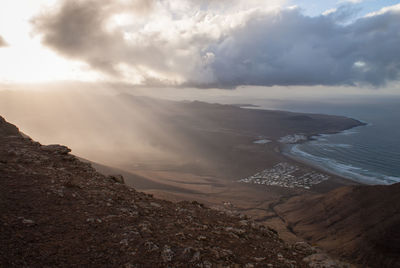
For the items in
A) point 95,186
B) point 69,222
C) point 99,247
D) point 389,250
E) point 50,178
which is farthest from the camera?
point 389,250

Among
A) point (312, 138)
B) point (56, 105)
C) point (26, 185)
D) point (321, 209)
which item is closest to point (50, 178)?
point (26, 185)

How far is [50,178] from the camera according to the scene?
753cm

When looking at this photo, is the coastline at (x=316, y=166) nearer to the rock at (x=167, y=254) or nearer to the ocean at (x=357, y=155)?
the ocean at (x=357, y=155)

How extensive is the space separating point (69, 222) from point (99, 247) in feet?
4.10

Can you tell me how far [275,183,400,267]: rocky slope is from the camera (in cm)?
2055

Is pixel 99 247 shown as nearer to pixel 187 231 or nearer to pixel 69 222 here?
pixel 69 222

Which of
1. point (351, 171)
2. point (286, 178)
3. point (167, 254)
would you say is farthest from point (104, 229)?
point (351, 171)

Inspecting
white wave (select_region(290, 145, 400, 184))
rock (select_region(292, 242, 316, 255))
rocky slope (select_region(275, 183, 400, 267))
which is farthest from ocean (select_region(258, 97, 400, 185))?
rock (select_region(292, 242, 316, 255))

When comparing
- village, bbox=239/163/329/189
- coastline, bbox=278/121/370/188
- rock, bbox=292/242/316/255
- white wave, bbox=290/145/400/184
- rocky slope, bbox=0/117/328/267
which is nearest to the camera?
rocky slope, bbox=0/117/328/267

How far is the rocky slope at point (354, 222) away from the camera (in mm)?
20547

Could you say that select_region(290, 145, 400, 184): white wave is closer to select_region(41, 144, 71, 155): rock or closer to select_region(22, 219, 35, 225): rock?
select_region(41, 144, 71, 155): rock

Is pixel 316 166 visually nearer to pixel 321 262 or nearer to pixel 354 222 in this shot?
pixel 354 222

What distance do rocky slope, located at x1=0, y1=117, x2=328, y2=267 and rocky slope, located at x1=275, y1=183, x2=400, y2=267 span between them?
18.9 meters

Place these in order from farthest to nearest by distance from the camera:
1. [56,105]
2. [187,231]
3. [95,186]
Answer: [56,105], [95,186], [187,231]
